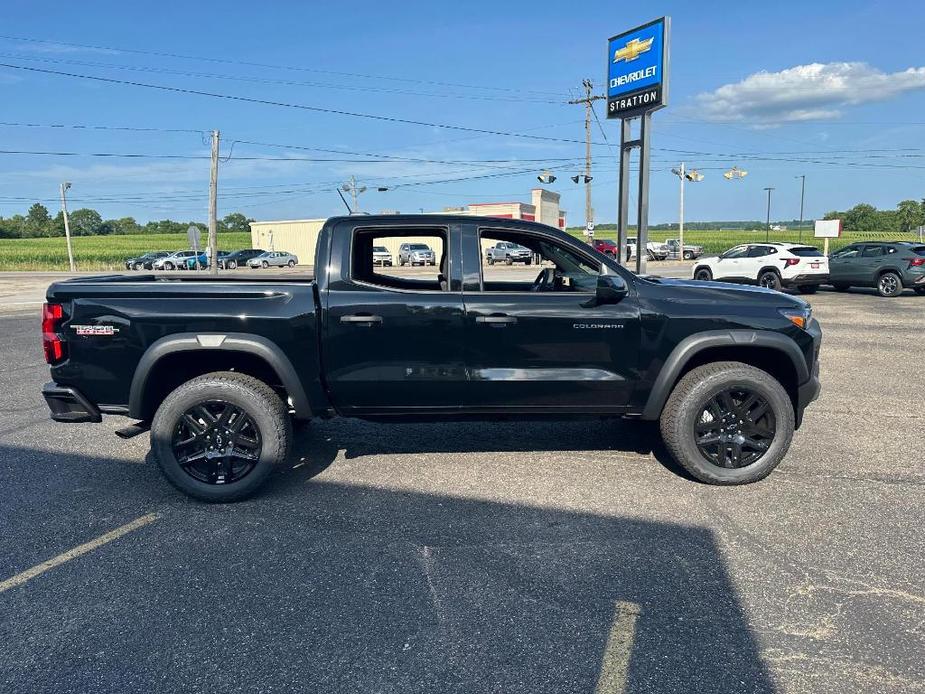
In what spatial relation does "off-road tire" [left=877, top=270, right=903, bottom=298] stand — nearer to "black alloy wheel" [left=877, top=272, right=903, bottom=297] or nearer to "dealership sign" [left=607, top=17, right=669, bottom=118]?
"black alloy wheel" [left=877, top=272, right=903, bottom=297]

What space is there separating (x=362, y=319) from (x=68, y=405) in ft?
6.57

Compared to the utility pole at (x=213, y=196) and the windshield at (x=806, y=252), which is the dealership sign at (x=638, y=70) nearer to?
the windshield at (x=806, y=252)

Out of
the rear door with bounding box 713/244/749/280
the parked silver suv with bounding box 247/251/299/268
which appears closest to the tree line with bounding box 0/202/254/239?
the parked silver suv with bounding box 247/251/299/268

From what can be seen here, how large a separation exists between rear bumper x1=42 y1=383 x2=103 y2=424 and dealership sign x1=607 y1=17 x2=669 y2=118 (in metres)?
15.3

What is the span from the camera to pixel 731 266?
20.1m

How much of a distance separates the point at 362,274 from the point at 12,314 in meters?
16.0

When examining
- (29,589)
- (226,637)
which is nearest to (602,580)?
(226,637)

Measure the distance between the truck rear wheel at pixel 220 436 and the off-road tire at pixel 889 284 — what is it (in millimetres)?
18782

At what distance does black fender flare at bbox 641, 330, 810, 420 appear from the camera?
4379 mm

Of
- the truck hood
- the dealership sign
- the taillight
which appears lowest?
the taillight

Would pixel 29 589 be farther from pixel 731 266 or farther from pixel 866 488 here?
pixel 731 266

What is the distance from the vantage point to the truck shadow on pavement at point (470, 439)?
529 cm

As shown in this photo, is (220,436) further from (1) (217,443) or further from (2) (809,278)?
(2) (809,278)

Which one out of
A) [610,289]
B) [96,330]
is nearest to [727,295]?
[610,289]
